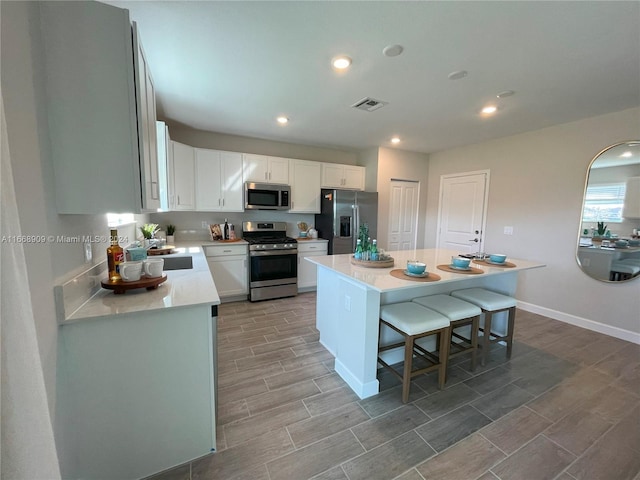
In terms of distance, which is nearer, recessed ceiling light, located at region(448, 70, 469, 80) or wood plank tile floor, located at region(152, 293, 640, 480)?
wood plank tile floor, located at region(152, 293, 640, 480)

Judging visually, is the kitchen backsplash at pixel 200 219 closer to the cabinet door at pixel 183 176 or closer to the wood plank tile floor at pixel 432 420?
the cabinet door at pixel 183 176

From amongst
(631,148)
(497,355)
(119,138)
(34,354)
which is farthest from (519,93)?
(34,354)

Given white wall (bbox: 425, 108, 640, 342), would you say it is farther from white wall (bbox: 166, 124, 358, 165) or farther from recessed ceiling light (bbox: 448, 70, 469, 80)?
white wall (bbox: 166, 124, 358, 165)

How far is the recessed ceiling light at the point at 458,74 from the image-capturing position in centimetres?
215

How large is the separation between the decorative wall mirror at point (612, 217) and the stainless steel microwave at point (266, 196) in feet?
13.0

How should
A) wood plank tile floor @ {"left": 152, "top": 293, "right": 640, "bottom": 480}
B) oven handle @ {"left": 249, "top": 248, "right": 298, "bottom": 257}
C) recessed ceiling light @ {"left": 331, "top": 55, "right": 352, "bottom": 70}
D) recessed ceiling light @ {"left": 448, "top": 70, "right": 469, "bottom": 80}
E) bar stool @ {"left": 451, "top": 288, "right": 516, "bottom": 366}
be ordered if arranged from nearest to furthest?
1. wood plank tile floor @ {"left": 152, "top": 293, "right": 640, "bottom": 480}
2. recessed ceiling light @ {"left": 331, "top": 55, "right": 352, "bottom": 70}
3. recessed ceiling light @ {"left": 448, "top": 70, "right": 469, "bottom": 80}
4. bar stool @ {"left": 451, "top": 288, "right": 516, "bottom": 366}
5. oven handle @ {"left": 249, "top": 248, "right": 298, "bottom": 257}

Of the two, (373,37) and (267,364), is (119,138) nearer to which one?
(373,37)

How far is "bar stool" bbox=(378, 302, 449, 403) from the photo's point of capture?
185 centimetres

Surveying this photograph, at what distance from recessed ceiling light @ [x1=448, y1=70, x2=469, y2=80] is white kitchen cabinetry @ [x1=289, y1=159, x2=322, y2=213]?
2.57 metres

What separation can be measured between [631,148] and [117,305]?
16.2 ft

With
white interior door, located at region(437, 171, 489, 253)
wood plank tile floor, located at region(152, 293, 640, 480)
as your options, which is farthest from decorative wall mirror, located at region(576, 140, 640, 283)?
white interior door, located at region(437, 171, 489, 253)

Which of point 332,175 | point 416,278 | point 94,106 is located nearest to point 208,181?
point 332,175

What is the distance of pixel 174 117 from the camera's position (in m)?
3.38

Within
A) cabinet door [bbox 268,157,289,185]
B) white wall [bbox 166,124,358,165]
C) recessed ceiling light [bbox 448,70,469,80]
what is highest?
recessed ceiling light [bbox 448,70,469,80]
